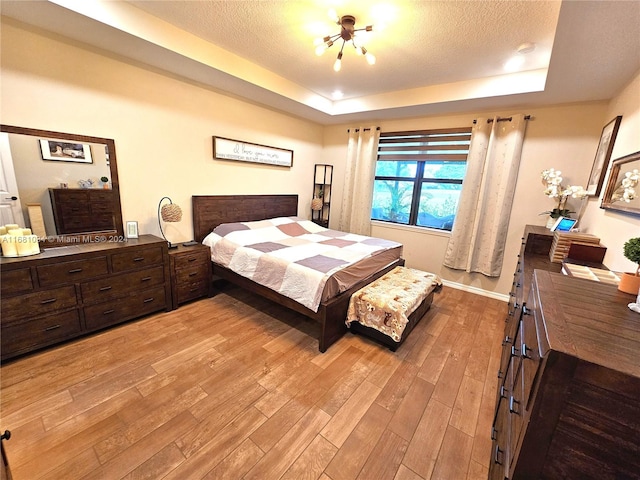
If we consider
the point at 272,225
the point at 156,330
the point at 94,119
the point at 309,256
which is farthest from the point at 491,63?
the point at 156,330

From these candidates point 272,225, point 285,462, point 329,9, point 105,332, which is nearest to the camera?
point 285,462

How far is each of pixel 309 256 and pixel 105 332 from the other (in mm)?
1944

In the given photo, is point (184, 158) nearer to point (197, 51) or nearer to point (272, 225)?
point (197, 51)

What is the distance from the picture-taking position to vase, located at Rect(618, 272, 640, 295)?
3.36 feet

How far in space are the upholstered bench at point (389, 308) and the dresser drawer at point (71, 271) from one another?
7.20 feet

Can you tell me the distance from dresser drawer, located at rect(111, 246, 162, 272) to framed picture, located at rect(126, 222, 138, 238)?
356 mm

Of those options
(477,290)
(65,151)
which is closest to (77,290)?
(65,151)

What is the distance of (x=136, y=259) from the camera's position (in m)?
2.42

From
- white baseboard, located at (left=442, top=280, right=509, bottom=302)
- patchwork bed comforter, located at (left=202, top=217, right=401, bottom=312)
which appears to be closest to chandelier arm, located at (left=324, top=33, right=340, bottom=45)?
patchwork bed comforter, located at (left=202, top=217, right=401, bottom=312)

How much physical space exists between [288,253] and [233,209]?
134 centimetres

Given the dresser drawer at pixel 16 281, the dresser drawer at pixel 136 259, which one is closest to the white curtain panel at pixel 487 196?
the dresser drawer at pixel 136 259

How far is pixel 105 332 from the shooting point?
2.32m

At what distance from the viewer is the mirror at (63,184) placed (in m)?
2.05

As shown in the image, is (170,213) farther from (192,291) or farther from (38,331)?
(38,331)
